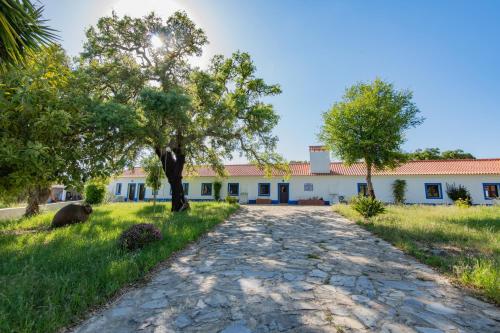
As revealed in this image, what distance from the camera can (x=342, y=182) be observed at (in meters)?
26.2

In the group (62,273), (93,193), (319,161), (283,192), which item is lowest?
(62,273)

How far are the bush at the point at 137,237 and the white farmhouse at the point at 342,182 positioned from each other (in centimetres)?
1587

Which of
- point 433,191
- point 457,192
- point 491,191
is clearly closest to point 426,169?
point 433,191

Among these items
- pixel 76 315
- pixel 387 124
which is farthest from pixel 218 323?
pixel 387 124

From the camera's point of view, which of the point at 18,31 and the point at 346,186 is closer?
the point at 18,31

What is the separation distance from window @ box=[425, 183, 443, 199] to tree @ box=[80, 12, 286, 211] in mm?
18231

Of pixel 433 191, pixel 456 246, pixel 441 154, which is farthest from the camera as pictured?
pixel 441 154

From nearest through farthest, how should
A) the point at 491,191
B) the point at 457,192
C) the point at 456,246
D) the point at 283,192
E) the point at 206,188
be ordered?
1. the point at 456,246
2. the point at 457,192
3. the point at 491,191
4. the point at 283,192
5. the point at 206,188

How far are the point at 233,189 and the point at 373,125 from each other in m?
17.6

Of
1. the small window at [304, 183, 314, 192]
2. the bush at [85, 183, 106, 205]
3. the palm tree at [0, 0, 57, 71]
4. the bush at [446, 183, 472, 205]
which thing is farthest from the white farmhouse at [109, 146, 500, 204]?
the palm tree at [0, 0, 57, 71]

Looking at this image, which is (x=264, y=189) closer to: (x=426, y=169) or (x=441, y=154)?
(x=426, y=169)

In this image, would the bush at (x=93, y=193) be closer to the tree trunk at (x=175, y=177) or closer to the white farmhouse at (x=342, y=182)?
the white farmhouse at (x=342, y=182)

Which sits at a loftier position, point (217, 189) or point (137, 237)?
point (217, 189)

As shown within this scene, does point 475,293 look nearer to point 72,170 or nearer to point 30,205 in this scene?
point 72,170
